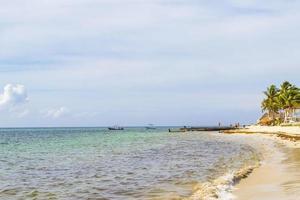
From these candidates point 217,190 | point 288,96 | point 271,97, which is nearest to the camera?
point 217,190

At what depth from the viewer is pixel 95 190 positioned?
19.4 metres

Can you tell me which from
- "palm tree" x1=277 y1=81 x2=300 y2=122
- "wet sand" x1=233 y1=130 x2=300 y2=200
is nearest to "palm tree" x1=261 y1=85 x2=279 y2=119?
"palm tree" x1=277 y1=81 x2=300 y2=122

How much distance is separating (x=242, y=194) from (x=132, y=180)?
26.1 ft

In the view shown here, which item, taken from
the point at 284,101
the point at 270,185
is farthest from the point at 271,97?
the point at 270,185

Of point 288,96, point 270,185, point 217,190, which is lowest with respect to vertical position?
point 217,190

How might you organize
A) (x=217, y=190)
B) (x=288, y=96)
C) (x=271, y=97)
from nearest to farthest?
(x=217, y=190) → (x=288, y=96) → (x=271, y=97)

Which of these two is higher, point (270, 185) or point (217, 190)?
point (270, 185)

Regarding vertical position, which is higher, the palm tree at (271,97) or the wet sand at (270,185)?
the palm tree at (271,97)

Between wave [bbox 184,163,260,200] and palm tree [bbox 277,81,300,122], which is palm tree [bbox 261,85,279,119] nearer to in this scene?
palm tree [bbox 277,81,300,122]

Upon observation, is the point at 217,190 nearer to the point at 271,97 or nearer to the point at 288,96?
the point at 288,96

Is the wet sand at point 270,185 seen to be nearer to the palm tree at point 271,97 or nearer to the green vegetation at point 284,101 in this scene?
the green vegetation at point 284,101

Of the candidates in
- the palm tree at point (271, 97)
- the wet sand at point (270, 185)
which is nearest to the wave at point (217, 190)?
the wet sand at point (270, 185)

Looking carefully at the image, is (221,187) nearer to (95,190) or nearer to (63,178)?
(95,190)

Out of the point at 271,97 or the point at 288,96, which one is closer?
the point at 288,96
